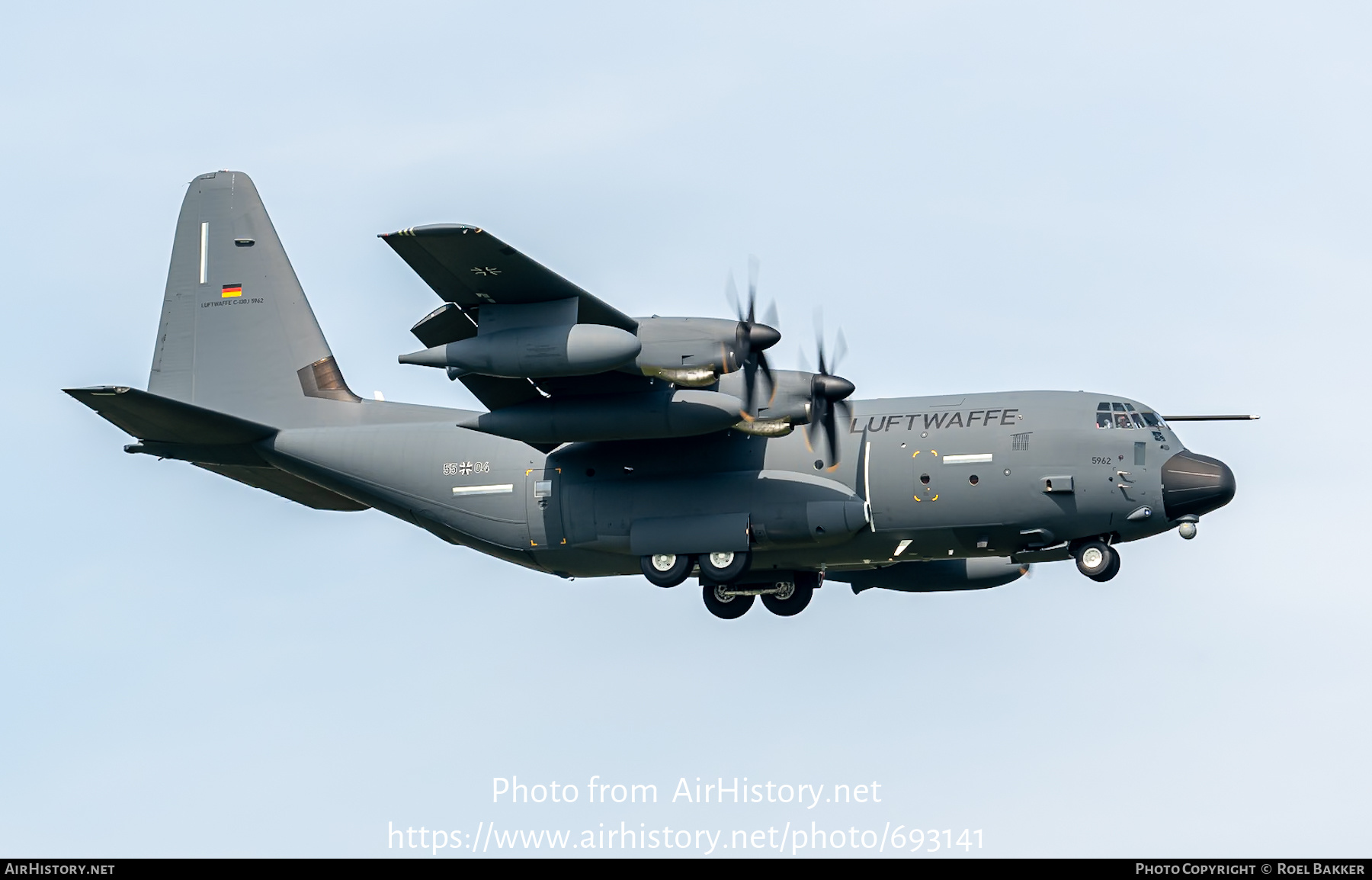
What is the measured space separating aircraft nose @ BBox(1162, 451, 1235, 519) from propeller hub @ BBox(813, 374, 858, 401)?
4268 millimetres

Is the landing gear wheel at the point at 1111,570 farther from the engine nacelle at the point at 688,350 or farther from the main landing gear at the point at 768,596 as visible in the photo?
the engine nacelle at the point at 688,350

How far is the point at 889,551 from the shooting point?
22.5 meters

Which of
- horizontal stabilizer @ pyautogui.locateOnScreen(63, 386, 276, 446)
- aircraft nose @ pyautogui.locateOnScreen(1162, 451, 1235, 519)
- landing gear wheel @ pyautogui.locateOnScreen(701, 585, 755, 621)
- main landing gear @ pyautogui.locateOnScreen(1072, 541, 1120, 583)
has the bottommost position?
landing gear wheel @ pyautogui.locateOnScreen(701, 585, 755, 621)

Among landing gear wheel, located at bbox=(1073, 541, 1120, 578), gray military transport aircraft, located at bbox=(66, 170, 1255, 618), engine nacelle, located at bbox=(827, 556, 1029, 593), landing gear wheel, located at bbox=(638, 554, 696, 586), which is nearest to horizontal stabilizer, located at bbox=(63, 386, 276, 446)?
gray military transport aircraft, located at bbox=(66, 170, 1255, 618)

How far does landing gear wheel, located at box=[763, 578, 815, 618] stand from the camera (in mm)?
24547

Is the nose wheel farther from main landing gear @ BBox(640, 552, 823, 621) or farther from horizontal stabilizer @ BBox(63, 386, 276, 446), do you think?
horizontal stabilizer @ BBox(63, 386, 276, 446)

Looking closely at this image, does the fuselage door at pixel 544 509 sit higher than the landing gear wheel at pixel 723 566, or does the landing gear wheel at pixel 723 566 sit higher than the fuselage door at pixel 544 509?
the fuselage door at pixel 544 509

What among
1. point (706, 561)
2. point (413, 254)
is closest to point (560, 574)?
point (706, 561)

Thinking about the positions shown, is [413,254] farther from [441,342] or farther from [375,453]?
[375,453]

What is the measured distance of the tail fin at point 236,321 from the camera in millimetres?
25453

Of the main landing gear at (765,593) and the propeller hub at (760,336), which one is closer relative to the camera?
the propeller hub at (760,336)

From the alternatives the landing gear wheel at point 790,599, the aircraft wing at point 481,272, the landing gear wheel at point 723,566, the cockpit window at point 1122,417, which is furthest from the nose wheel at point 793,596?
the aircraft wing at point 481,272

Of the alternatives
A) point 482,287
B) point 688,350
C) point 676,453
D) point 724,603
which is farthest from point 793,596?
point 482,287

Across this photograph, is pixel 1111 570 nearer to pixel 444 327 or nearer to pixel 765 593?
pixel 765 593
